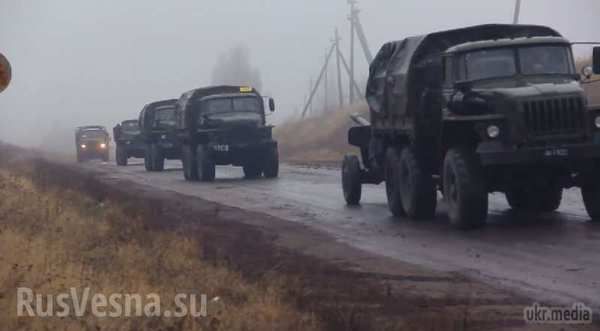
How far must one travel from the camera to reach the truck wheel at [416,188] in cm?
1716

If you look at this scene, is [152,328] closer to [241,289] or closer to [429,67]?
[241,289]

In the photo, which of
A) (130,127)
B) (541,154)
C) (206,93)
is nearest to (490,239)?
(541,154)

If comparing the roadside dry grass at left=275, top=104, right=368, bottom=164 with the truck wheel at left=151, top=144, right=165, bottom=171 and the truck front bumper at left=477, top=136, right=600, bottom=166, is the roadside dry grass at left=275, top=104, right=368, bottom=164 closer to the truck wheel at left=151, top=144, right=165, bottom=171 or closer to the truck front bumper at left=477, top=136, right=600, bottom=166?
the truck wheel at left=151, top=144, right=165, bottom=171

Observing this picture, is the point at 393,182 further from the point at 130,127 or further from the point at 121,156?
the point at 130,127

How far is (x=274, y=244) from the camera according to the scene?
49.1 feet

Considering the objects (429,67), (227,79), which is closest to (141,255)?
(429,67)

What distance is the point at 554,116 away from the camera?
47.6 feet

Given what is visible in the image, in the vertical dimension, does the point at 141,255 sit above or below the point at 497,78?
below

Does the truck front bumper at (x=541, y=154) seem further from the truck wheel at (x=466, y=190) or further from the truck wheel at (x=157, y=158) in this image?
the truck wheel at (x=157, y=158)

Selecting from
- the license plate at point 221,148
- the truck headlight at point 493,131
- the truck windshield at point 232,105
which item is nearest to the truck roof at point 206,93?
the truck windshield at point 232,105

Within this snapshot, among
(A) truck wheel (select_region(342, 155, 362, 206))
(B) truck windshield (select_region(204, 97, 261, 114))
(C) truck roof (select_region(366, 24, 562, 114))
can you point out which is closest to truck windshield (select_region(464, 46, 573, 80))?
(C) truck roof (select_region(366, 24, 562, 114))

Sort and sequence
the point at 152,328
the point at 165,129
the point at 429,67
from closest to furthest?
the point at 152,328 → the point at 429,67 → the point at 165,129

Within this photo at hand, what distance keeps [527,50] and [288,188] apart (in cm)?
1189

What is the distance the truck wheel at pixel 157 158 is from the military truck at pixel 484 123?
1017 inches
